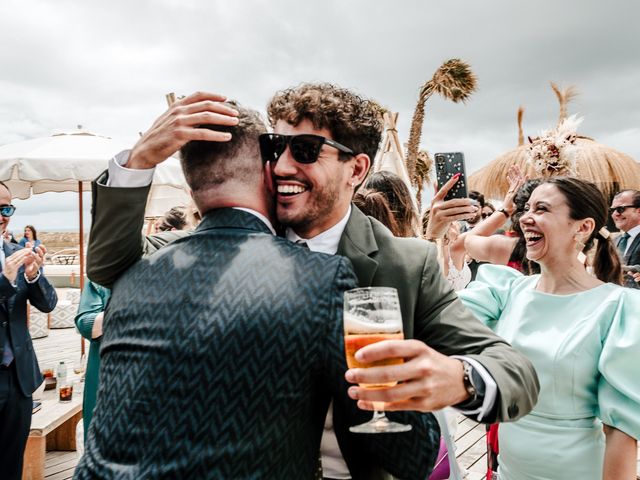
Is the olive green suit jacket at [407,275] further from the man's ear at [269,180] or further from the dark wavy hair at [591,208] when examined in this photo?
the dark wavy hair at [591,208]

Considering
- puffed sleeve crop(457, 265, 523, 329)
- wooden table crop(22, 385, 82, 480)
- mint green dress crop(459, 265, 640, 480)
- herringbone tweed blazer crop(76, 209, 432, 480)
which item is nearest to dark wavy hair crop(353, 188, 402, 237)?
puffed sleeve crop(457, 265, 523, 329)

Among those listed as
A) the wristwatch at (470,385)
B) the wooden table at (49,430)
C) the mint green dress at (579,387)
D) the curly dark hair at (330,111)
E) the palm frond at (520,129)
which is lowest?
the wooden table at (49,430)

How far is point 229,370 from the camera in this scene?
43.8 inches

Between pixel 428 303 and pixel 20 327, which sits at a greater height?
pixel 428 303

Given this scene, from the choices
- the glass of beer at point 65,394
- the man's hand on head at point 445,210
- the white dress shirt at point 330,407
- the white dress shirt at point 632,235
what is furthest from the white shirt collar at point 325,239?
the white dress shirt at point 632,235

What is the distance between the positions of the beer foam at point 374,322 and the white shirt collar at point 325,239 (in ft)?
2.37

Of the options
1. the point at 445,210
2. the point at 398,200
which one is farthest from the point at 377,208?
the point at 445,210

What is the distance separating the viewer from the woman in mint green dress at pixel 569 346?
2.19 metres

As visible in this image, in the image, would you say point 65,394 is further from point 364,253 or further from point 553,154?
point 553,154

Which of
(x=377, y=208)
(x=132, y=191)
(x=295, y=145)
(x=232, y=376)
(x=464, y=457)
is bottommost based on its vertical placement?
(x=464, y=457)

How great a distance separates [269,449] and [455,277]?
10.4 feet

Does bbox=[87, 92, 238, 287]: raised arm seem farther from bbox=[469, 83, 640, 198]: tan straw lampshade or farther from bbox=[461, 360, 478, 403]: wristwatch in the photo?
bbox=[469, 83, 640, 198]: tan straw lampshade

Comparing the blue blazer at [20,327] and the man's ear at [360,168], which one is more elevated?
the man's ear at [360,168]

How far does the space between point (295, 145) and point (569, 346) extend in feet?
5.87
